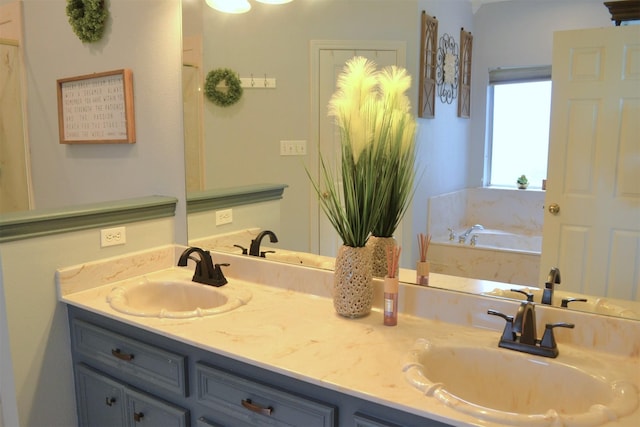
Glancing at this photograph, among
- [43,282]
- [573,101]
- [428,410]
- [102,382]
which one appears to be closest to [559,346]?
[428,410]

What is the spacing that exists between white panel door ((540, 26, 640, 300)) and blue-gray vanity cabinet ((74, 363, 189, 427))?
130cm

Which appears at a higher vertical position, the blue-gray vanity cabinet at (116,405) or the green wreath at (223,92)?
the green wreath at (223,92)

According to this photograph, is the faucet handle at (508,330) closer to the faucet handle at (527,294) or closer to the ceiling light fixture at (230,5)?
the faucet handle at (527,294)

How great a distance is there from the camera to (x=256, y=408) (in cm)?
138

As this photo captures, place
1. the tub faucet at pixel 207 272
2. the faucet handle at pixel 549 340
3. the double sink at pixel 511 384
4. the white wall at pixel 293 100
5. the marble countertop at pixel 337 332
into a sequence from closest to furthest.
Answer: the double sink at pixel 511 384, the marble countertop at pixel 337 332, the faucet handle at pixel 549 340, the white wall at pixel 293 100, the tub faucet at pixel 207 272

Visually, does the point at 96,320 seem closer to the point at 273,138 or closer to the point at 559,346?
the point at 273,138

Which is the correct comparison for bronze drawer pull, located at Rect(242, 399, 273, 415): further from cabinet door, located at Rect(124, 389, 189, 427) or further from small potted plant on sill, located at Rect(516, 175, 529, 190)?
small potted plant on sill, located at Rect(516, 175, 529, 190)

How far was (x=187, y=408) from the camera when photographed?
5.26ft

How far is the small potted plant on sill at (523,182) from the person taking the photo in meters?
1.52

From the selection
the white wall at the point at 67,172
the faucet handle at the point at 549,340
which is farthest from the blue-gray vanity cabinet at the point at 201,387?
the faucet handle at the point at 549,340

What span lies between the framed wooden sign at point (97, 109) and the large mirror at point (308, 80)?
0.38 m

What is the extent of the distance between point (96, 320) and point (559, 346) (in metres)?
1.61

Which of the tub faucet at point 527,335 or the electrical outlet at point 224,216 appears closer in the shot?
the tub faucet at point 527,335

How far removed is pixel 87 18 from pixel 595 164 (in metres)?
2.37
